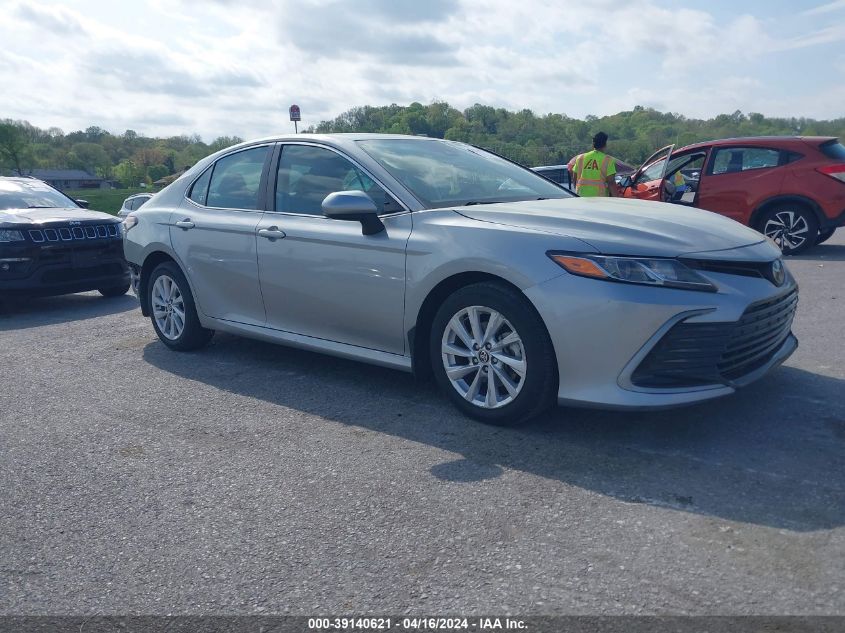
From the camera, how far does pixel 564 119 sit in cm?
2683

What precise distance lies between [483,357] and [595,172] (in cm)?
608

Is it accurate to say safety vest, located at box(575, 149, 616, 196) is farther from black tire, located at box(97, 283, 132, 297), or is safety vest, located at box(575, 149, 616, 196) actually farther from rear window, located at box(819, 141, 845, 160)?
black tire, located at box(97, 283, 132, 297)

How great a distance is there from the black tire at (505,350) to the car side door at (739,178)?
7.81 meters

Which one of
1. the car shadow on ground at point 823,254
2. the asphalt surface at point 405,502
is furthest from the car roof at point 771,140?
the asphalt surface at point 405,502

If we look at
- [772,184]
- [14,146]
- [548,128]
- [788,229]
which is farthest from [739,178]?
[14,146]

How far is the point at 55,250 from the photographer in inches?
335

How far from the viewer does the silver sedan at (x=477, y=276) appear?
3652mm

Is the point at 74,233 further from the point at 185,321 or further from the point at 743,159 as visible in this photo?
the point at 743,159

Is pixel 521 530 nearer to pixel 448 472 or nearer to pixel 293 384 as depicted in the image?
pixel 448 472

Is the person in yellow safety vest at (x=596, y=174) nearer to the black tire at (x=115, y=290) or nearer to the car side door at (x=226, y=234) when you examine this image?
the car side door at (x=226, y=234)

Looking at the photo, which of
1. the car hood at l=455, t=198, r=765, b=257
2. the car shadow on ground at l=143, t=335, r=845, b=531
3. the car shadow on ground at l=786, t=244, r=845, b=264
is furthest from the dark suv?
the car shadow on ground at l=786, t=244, r=845, b=264

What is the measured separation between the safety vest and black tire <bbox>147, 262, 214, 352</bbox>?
206 inches

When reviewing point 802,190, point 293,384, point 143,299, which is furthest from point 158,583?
point 802,190

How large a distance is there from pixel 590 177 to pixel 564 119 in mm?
18173
